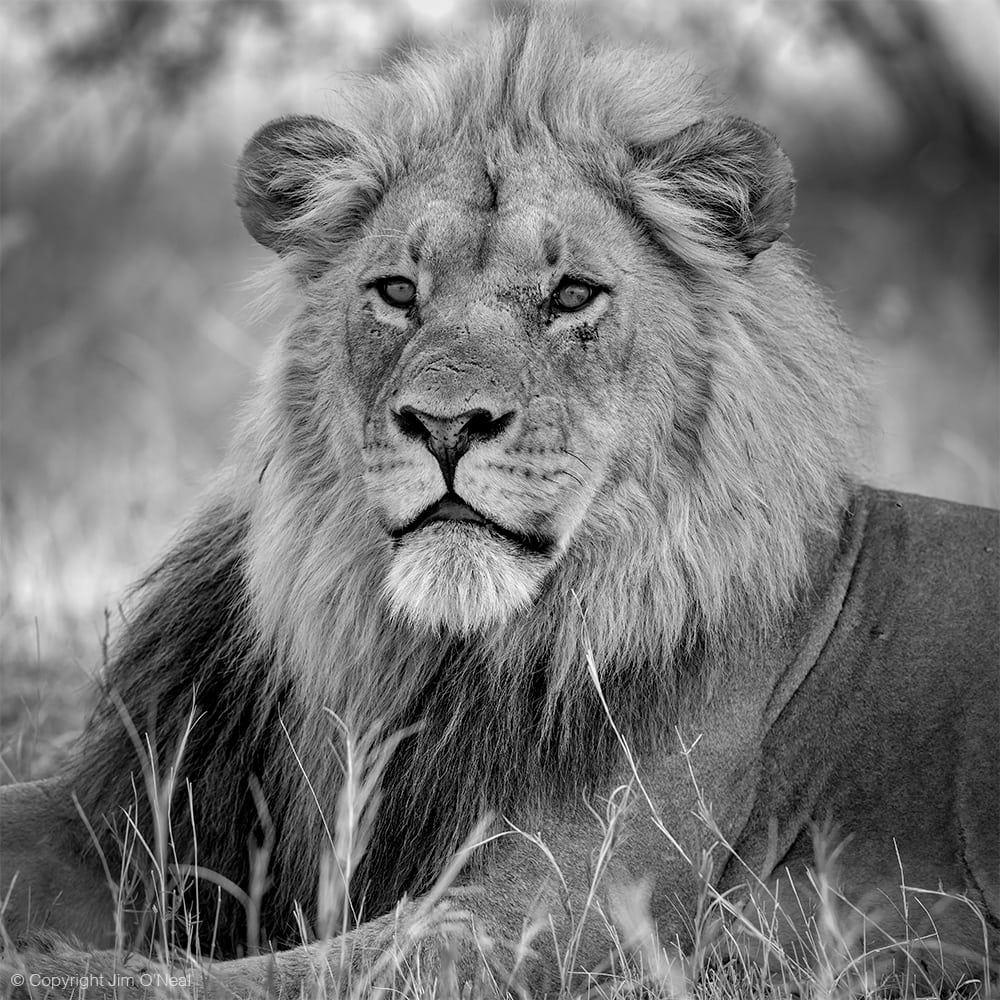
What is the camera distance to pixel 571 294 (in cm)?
347

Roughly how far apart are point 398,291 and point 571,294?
16.3 inches

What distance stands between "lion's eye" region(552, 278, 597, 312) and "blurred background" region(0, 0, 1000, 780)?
4.01 meters

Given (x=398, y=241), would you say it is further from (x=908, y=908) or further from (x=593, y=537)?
(x=908, y=908)

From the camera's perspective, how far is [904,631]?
371 centimetres

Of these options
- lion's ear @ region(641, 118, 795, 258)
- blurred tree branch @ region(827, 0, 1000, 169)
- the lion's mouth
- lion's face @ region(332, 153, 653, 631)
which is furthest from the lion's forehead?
blurred tree branch @ region(827, 0, 1000, 169)

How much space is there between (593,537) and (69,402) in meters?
7.52

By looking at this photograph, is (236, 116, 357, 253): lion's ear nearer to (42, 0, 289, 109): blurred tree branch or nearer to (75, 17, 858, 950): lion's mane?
(75, 17, 858, 950): lion's mane

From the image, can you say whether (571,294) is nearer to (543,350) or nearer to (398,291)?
(543,350)

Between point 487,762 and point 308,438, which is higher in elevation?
point 308,438

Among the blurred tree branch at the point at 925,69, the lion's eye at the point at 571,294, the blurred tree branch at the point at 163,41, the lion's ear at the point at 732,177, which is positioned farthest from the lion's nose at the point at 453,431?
the blurred tree branch at the point at 925,69

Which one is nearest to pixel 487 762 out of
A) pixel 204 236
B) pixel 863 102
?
pixel 204 236

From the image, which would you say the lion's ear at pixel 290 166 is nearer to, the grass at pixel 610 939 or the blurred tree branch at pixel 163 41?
the grass at pixel 610 939

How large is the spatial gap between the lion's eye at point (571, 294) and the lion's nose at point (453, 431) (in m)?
0.37

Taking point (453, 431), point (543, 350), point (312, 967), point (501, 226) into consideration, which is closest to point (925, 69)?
point (501, 226)
